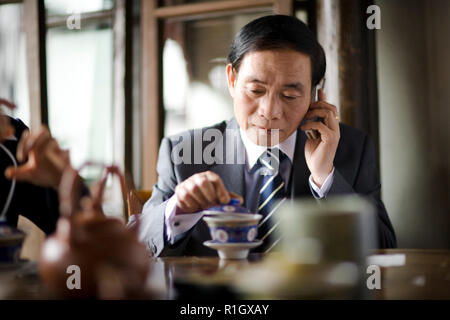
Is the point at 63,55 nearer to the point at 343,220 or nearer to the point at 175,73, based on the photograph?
Result: the point at 175,73

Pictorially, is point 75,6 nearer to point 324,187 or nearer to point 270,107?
point 270,107

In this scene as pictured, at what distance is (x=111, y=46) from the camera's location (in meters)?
4.01

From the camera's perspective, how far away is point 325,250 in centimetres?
75

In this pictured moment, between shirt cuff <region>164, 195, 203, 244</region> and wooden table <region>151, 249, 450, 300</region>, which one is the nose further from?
wooden table <region>151, 249, 450, 300</region>

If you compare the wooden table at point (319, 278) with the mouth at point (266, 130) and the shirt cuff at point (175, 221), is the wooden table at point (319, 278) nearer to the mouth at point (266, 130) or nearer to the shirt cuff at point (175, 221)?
the shirt cuff at point (175, 221)

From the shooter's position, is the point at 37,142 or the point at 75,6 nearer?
the point at 37,142

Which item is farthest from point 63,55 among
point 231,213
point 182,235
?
point 231,213

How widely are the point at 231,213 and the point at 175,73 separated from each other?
2806mm

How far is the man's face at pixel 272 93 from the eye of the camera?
167 cm

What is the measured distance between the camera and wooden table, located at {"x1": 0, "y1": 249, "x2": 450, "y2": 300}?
76cm

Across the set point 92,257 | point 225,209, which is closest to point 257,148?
point 225,209

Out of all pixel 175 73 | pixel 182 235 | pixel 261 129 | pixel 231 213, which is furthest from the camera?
pixel 175 73

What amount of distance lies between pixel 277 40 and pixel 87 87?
2733 mm

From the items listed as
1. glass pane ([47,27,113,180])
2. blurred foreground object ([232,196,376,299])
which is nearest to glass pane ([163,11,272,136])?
glass pane ([47,27,113,180])
